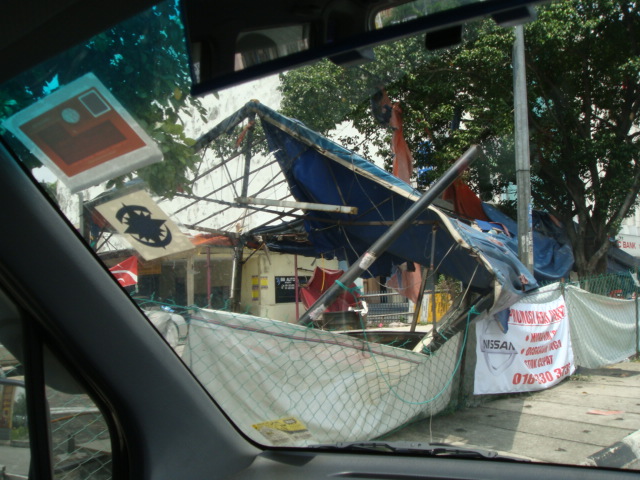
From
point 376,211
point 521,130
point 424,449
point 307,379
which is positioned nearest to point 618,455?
point 424,449

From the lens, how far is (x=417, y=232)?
7.14 metres

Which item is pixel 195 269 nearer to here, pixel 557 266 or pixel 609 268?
pixel 557 266

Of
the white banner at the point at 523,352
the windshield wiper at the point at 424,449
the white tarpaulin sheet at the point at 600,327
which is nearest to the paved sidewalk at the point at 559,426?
the white banner at the point at 523,352

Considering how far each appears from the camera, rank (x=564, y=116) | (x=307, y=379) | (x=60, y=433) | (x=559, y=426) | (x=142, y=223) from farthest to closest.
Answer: (x=564, y=116)
(x=307, y=379)
(x=559, y=426)
(x=142, y=223)
(x=60, y=433)

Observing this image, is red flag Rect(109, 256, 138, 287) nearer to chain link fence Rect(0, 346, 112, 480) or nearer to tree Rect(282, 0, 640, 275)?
chain link fence Rect(0, 346, 112, 480)

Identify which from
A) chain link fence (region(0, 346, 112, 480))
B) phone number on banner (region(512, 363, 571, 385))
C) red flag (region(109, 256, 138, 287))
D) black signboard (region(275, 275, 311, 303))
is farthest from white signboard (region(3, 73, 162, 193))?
phone number on banner (region(512, 363, 571, 385))

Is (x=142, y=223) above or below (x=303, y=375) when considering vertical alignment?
above

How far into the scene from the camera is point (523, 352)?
7328 millimetres

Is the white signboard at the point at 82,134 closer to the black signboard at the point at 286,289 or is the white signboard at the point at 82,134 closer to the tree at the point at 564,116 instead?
the tree at the point at 564,116

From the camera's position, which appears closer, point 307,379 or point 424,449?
point 424,449

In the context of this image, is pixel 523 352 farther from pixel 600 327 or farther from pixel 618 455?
pixel 618 455

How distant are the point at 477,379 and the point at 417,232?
1.86m

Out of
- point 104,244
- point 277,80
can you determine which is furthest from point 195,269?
point 277,80

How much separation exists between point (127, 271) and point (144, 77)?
65cm
